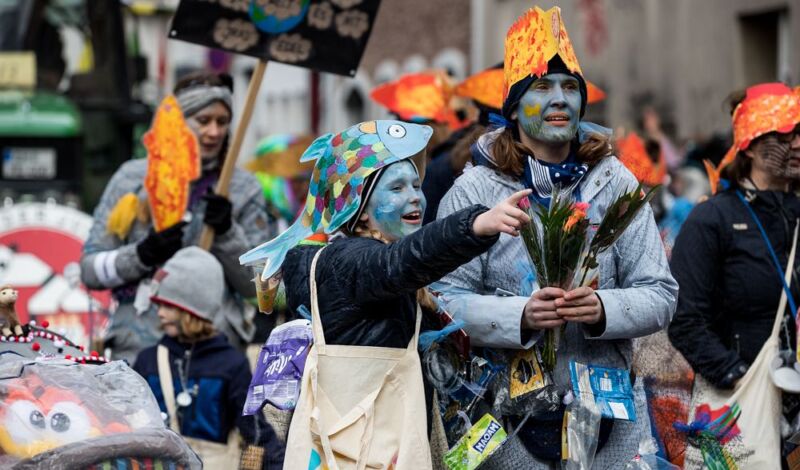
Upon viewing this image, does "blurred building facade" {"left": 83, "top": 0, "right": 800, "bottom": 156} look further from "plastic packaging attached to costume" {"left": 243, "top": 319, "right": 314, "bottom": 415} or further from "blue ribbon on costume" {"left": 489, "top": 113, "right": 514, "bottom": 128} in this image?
"plastic packaging attached to costume" {"left": 243, "top": 319, "right": 314, "bottom": 415}

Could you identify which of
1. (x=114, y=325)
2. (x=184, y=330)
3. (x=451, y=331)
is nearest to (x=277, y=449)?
(x=451, y=331)

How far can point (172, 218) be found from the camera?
→ 7.07 meters

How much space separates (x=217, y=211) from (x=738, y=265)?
7.65 ft

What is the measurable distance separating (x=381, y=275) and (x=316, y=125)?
79.7 feet

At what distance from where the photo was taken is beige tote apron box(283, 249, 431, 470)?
14.5 feet

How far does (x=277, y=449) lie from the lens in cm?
484

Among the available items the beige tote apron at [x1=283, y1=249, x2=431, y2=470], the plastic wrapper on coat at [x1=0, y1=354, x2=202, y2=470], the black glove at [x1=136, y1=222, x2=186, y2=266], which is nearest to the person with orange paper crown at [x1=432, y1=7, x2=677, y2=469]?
the beige tote apron at [x1=283, y1=249, x2=431, y2=470]

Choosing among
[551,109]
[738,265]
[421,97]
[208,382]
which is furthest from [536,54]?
[421,97]

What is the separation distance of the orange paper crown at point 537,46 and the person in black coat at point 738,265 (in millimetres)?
1353

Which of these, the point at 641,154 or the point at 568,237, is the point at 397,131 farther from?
the point at 641,154

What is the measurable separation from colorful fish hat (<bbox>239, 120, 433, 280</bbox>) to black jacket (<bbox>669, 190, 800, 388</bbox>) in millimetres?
1774

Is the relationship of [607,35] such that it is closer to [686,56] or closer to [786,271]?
[686,56]

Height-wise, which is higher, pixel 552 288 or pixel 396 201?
pixel 396 201

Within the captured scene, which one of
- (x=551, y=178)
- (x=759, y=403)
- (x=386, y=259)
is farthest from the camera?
(x=759, y=403)
